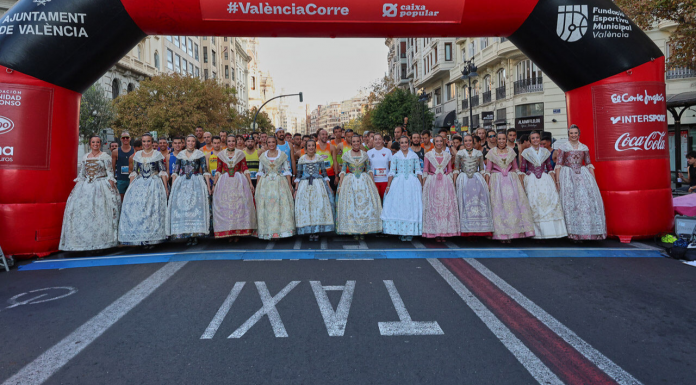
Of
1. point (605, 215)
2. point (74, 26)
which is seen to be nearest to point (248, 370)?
point (74, 26)

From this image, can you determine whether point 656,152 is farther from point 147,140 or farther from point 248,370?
point 147,140

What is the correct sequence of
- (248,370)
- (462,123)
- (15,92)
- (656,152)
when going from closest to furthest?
(248,370) → (15,92) → (656,152) → (462,123)

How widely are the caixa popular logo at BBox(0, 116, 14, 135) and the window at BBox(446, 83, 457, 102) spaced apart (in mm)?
35852

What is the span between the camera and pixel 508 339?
379cm

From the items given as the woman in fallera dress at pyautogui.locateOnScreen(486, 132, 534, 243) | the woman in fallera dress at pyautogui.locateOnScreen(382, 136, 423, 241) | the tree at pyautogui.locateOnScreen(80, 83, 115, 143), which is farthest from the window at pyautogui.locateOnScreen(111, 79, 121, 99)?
the woman in fallera dress at pyautogui.locateOnScreen(486, 132, 534, 243)

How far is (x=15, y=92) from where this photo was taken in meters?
7.02

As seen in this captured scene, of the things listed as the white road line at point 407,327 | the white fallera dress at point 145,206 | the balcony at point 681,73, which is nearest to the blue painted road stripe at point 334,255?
the white fallera dress at point 145,206

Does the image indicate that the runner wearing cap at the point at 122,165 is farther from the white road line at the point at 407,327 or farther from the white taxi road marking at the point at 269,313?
the white road line at the point at 407,327

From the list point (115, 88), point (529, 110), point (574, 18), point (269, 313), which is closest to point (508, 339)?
point (269, 313)

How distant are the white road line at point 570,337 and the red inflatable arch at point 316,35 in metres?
3.87

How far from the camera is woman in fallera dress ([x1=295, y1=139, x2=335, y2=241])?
27.4 feet

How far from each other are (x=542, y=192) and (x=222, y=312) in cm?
583

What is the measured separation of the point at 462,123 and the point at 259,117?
3585 cm

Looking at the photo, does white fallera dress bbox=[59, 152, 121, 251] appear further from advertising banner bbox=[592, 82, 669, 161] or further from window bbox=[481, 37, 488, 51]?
window bbox=[481, 37, 488, 51]
